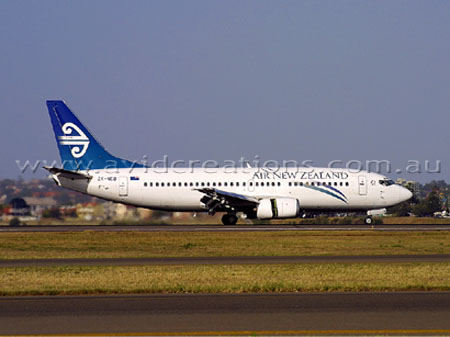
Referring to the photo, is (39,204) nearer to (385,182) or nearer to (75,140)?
(75,140)

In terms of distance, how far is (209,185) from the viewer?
2088 inches

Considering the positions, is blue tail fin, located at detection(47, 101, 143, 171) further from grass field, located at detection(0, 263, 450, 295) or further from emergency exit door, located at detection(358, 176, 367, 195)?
grass field, located at detection(0, 263, 450, 295)

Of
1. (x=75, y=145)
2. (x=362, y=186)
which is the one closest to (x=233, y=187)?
(x=362, y=186)

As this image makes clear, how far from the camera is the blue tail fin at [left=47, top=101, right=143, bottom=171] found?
176 ft

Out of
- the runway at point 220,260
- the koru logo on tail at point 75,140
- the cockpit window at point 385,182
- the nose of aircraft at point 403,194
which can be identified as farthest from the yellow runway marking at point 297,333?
the nose of aircraft at point 403,194

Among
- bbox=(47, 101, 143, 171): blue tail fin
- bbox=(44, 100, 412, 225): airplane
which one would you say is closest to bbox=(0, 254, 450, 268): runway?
bbox=(44, 100, 412, 225): airplane

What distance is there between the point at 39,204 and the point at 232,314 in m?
47.4

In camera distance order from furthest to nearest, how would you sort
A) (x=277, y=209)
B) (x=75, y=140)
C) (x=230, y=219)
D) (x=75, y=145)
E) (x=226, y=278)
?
(x=75, y=140)
(x=75, y=145)
(x=230, y=219)
(x=277, y=209)
(x=226, y=278)

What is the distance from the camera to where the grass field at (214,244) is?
30.2m

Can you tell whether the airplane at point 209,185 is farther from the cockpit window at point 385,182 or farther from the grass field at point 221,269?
the grass field at point 221,269

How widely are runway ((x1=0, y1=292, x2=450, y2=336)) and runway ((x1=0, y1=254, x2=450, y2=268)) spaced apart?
26.6 ft

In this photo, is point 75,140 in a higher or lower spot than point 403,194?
higher

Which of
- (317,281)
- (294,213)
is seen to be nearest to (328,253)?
(317,281)

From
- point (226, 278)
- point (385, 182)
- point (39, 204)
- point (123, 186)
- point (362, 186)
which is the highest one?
point (385, 182)
